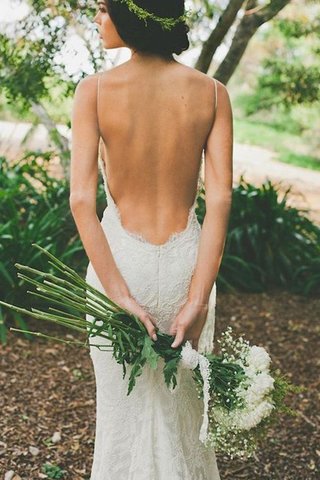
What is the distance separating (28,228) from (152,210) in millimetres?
3421

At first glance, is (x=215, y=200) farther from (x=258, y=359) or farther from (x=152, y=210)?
(x=258, y=359)

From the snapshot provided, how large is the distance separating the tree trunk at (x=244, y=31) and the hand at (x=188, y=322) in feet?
10.6

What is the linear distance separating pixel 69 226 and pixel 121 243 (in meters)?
3.78

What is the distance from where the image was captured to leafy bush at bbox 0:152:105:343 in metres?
5.10

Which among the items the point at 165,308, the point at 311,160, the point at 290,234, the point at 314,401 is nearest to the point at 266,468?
the point at 314,401

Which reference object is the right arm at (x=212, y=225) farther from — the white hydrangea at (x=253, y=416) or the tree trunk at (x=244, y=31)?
the tree trunk at (x=244, y=31)

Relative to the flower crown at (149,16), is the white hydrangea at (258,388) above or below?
below

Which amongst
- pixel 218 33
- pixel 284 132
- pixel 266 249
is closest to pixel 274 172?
pixel 284 132

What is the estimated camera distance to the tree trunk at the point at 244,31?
195 inches

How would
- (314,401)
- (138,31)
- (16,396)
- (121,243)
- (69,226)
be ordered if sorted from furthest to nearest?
(69,226), (314,401), (16,396), (121,243), (138,31)

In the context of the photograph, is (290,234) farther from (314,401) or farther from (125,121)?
(125,121)

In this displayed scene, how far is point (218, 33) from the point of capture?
180 inches

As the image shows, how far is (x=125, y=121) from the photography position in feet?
6.86

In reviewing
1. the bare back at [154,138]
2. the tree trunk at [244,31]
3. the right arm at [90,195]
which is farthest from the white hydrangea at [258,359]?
the tree trunk at [244,31]
